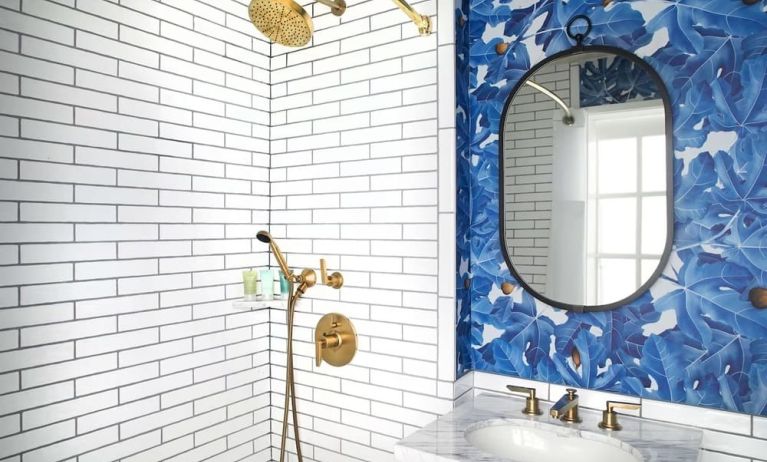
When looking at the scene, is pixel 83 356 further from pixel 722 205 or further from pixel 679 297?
pixel 722 205

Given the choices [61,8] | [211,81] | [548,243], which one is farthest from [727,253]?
[61,8]

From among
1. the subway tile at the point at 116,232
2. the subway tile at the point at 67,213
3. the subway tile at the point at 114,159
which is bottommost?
the subway tile at the point at 116,232

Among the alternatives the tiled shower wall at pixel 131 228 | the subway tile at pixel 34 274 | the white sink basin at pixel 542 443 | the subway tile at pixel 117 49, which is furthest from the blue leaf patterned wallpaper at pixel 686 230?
the subway tile at pixel 34 274

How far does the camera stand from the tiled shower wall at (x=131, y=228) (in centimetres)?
153

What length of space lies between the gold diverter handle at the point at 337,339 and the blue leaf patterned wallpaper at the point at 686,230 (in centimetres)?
46

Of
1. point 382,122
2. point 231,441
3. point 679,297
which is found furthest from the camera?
point 231,441

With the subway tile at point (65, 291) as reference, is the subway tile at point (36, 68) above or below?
above

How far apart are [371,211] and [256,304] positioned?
0.60 metres

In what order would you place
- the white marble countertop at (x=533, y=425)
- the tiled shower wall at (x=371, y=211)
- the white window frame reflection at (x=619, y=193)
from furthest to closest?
1. the tiled shower wall at (x=371, y=211)
2. the white window frame reflection at (x=619, y=193)
3. the white marble countertop at (x=533, y=425)

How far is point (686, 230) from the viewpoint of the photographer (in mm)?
1601

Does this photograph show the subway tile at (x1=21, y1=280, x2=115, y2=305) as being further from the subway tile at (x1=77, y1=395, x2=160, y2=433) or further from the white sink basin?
the white sink basin

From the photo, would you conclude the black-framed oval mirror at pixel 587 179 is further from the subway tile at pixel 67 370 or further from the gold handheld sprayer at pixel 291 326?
the subway tile at pixel 67 370

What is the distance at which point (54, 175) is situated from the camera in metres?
1.59

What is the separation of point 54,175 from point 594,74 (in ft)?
5.75
